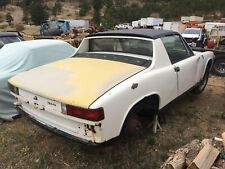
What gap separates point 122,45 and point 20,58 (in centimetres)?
237

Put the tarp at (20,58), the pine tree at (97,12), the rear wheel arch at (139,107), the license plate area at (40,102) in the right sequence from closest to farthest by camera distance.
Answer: the license plate area at (40,102) → the rear wheel arch at (139,107) → the tarp at (20,58) → the pine tree at (97,12)

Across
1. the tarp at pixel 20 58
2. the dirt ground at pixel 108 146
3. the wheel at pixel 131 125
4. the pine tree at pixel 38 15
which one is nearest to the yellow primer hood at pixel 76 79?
the wheel at pixel 131 125

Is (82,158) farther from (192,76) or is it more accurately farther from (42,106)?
(192,76)

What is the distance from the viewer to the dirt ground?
3.67m

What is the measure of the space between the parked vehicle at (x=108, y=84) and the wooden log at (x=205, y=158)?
91 cm

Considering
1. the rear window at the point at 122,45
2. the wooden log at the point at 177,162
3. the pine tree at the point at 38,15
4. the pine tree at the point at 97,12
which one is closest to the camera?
the wooden log at the point at 177,162

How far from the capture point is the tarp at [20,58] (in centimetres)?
517

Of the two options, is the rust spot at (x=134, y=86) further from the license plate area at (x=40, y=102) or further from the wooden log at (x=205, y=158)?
the wooden log at (x=205, y=158)

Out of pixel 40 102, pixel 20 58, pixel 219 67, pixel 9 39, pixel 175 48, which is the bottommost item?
pixel 219 67

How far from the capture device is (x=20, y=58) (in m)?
5.58

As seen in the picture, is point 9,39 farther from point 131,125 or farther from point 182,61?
point 131,125

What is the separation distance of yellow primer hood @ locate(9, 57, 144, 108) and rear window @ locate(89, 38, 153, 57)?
1.45ft

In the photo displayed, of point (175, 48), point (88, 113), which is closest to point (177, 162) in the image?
point (88, 113)

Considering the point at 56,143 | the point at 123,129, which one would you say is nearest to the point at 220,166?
the point at 123,129
